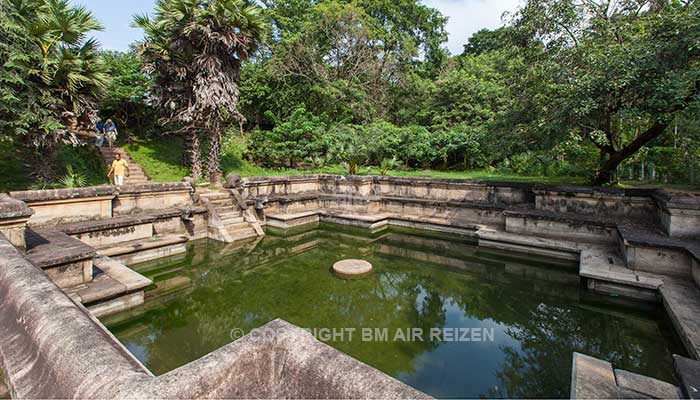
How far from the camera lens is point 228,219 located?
878cm

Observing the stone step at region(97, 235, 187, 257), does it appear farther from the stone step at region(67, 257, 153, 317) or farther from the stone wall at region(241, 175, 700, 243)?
the stone wall at region(241, 175, 700, 243)

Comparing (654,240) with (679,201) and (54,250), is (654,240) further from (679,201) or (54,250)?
(54,250)

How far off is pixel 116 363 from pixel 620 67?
775 cm

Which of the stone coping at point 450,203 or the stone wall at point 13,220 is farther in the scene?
the stone coping at point 450,203

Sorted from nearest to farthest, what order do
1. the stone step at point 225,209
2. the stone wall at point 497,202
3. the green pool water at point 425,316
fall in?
the green pool water at point 425,316
the stone wall at point 497,202
the stone step at point 225,209

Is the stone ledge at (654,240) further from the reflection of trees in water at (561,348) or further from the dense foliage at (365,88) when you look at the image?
the dense foliage at (365,88)

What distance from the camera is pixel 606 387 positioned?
2795 mm

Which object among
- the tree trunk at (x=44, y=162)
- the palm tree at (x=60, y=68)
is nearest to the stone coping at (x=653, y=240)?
the palm tree at (x=60, y=68)

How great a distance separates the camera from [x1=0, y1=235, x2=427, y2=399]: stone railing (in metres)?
1.18

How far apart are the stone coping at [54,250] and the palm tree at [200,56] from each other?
20.0ft

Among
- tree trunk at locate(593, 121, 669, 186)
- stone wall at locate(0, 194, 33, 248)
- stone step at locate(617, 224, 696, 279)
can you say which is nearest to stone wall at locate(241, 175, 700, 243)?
stone step at locate(617, 224, 696, 279)

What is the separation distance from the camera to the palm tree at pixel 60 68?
23.5ft

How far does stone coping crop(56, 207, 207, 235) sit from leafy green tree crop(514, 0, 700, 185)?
8737 millimetres

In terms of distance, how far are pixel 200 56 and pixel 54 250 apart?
7.70 metres
